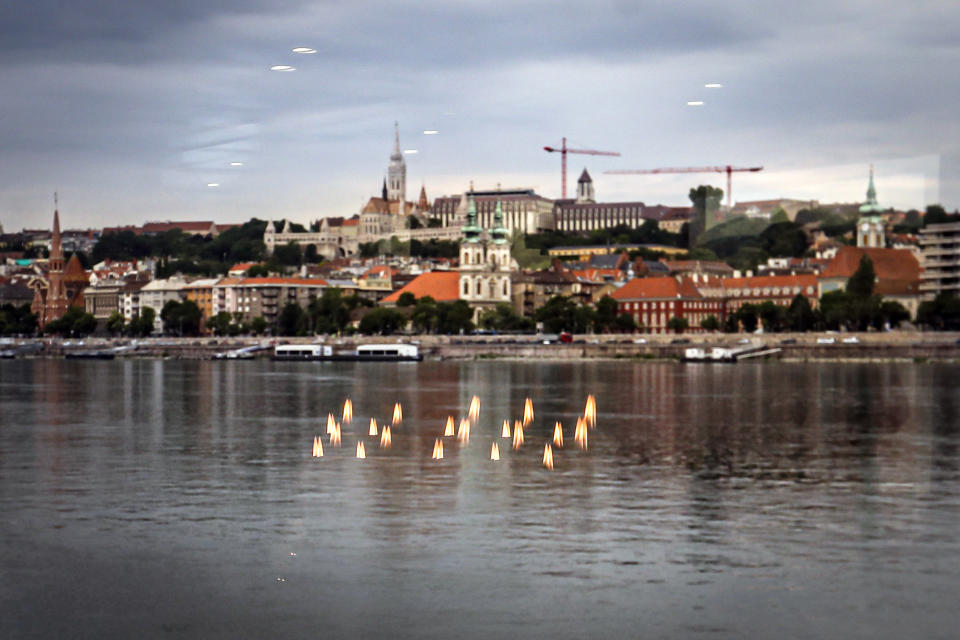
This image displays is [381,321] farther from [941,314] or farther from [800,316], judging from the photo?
[941,314]

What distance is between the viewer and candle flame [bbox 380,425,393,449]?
2984 centimetres

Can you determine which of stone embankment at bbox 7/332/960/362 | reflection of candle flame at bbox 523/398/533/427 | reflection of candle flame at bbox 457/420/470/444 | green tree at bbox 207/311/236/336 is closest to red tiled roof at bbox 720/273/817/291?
stone embankment at bbox 7/332/960/362

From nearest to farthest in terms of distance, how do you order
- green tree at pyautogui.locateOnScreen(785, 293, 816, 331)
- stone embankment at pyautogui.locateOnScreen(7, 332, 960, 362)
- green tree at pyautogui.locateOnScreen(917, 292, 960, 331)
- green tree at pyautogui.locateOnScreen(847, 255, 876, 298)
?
stone embankment at pyautogui.locateOnScreen(7, 332, 960, 362)
green tree at pyautogui.locateOnScreen(917, 292, 960, 331)
green tree at pyautogui.locateOnScreen(785, 293, 816, 331)
green tree at pyautogui.locateOnScreen(847, 255, 876, 298)

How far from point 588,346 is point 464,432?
75886mm

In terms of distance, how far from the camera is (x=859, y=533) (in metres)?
17.9

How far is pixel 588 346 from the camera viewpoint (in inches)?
4264

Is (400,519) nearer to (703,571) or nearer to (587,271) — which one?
(703,571)

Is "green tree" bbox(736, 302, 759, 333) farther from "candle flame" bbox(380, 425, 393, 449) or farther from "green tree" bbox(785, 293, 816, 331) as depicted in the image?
"candle flame" bbox(380, 425, 393, 449)

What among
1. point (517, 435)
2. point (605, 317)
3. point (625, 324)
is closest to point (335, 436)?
point (517, 435)

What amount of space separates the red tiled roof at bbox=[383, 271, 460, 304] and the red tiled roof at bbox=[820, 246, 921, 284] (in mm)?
39632

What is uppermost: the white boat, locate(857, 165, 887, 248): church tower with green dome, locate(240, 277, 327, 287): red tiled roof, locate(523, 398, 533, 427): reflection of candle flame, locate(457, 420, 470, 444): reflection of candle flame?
locate(857, 165, 887, 248): church tower with green dome

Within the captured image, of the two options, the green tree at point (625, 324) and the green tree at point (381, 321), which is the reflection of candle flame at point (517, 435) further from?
the green tree at point (381, 321)

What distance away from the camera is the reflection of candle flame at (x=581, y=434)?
30084 millimetres

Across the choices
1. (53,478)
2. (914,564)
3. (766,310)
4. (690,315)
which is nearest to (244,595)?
(914,564)
